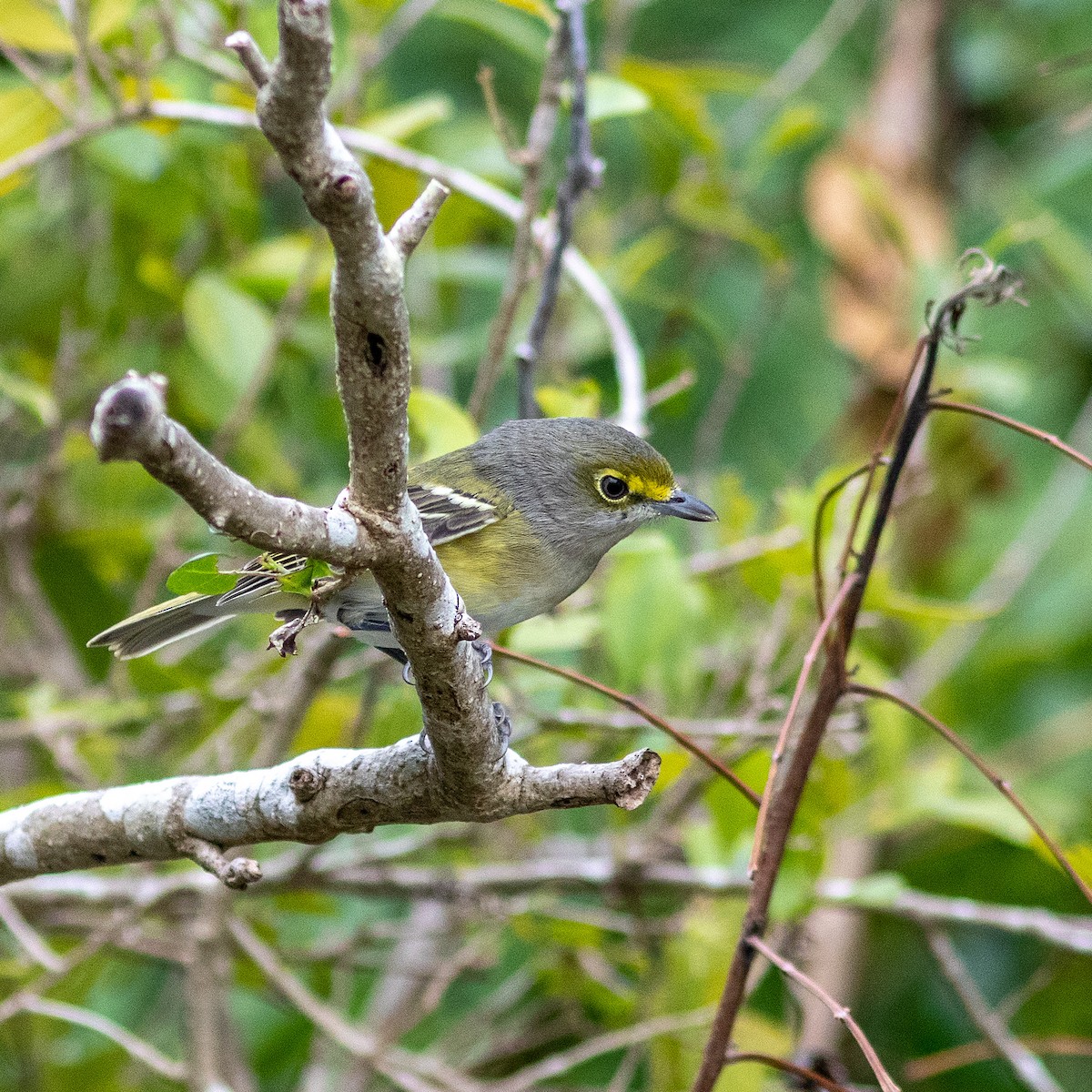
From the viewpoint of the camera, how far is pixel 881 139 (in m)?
6.72

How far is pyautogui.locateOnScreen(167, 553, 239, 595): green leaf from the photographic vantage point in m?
1.82

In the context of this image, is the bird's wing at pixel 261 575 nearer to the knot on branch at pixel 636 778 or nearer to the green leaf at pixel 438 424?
the knot on branch at pixel 636 778

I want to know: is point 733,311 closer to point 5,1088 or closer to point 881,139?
point 881,139

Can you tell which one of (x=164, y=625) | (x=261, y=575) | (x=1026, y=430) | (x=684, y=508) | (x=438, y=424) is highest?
(x=438, y=424)

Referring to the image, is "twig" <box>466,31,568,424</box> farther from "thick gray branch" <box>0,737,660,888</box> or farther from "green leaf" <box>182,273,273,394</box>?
"thick gray branch" <box>0,737,660,888</box>

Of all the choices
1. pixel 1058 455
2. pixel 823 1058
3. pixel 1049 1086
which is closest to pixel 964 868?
pixel 1049 1086

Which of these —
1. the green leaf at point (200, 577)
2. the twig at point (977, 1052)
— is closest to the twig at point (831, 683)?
the green leaf at point (200, 577)

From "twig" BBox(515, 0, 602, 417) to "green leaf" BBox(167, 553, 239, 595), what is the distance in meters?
1.83

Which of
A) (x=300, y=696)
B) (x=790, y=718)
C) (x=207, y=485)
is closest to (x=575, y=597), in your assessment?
(x=300, y=696)

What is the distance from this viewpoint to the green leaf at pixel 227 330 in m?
4.04

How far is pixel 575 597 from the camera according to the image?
4.42m

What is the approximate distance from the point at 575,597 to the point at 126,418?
314cm

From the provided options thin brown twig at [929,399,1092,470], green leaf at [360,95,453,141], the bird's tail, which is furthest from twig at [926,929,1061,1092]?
green leaf at [360,95,453,141]

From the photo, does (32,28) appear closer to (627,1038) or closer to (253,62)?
(253,62)
